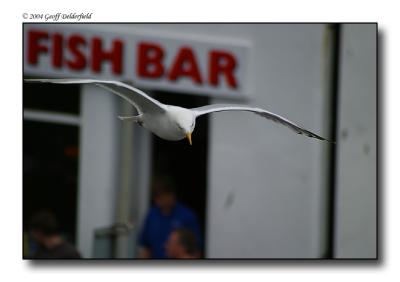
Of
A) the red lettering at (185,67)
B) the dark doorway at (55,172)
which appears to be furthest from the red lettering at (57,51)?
the red lettering at (185,67)

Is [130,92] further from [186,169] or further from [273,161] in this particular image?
[186,169]

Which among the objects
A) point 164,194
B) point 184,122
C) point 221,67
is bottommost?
point 164,194

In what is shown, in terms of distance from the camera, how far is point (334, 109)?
3436mm

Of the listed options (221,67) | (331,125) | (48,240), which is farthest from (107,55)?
(331,125)

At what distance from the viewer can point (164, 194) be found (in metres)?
3.59

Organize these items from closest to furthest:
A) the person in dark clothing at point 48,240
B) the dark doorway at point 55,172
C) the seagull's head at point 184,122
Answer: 1. the seagull's head at point 184,122
2. the person in dark clothing at point 48,240
3. the dark doorway at point 55,172

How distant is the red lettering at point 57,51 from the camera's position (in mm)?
3356

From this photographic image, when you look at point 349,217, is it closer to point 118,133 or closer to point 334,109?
point 334,109

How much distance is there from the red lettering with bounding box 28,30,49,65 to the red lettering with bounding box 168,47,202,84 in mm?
467

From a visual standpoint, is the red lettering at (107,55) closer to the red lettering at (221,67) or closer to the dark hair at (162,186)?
the red lettering at (221,67)

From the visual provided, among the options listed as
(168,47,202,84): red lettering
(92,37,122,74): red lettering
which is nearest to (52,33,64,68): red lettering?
(92,37,122,74): red lettering

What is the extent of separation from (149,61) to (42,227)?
711mm
